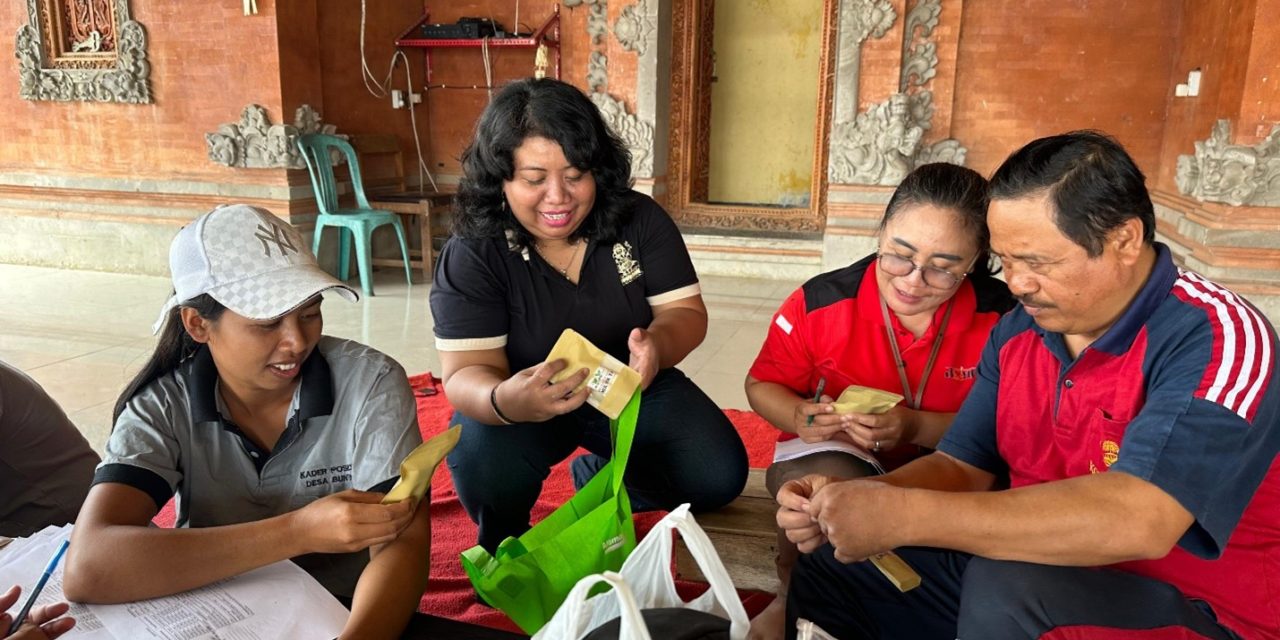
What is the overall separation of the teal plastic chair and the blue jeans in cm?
431

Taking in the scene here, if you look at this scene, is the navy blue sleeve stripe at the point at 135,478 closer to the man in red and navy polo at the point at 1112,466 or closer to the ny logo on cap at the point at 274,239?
the ny logo on cap at the point at 274,239

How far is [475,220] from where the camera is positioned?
2.17 m

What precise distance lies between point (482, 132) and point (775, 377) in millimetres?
973

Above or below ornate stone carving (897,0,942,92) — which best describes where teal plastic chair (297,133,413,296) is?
below

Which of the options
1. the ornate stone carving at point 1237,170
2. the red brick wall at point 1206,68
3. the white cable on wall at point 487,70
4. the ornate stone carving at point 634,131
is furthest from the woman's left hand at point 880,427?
the white cable on wall at point 487,70

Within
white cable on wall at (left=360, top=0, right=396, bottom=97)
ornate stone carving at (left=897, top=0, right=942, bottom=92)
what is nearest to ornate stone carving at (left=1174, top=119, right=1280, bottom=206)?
ornate stone carving at (left=897, top=0, right=942, bottom=92)

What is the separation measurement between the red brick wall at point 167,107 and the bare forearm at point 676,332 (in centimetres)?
505

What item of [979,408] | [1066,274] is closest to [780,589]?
[979,408]

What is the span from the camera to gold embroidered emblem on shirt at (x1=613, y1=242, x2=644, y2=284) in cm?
226

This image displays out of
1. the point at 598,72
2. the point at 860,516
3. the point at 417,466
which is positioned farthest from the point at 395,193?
the point at 860,516

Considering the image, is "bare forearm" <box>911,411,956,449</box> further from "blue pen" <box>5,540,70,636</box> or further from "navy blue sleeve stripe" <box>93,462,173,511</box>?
"blue pen" <box>5,540,70,636</box>

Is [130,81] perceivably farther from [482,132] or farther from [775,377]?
[775,377]

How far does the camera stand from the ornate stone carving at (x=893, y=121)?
19.8ft

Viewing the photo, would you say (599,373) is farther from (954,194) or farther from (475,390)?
(954,194)
